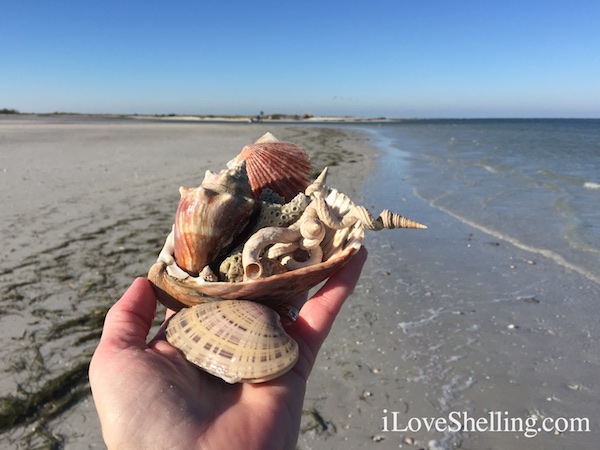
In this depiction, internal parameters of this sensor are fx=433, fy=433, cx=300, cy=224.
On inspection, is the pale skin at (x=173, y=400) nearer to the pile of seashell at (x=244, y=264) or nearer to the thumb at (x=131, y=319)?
the thumb at (x=131, y=319)

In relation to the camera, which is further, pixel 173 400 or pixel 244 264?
pixel 244 264

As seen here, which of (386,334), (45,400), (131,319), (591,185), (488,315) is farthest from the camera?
(591,185)

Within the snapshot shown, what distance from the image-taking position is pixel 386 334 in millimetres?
4488

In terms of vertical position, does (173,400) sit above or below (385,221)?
below

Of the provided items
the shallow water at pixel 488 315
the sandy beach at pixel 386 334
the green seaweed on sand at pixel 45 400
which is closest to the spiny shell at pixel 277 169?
the sandy beach at pixel 386 334

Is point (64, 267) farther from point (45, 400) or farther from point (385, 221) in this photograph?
point (385, 221)

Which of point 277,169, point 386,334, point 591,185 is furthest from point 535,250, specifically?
point 591,185

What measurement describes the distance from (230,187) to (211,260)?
0.46m

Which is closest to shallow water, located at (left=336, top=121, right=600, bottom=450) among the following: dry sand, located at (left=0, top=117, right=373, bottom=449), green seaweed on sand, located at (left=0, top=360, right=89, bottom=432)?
green seaweed on sand, located at (left=0, top=360, right=89, bottom=432)

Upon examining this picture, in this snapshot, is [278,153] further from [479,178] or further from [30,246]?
[479,178]

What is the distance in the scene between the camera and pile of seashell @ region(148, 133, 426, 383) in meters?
2.21

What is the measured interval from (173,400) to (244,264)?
0.76 meters

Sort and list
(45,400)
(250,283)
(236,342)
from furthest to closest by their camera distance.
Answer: (45,400) → (250,283) → (236,342)

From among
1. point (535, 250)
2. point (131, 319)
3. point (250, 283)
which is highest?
point (250, 283)
